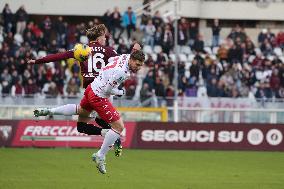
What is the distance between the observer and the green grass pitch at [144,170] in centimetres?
1680

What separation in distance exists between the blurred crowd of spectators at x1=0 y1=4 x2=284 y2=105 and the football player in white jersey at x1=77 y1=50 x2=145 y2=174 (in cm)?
1287

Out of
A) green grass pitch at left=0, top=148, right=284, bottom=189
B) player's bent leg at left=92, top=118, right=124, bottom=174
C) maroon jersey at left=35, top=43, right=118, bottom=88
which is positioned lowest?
green grass pitch at left=0, top=148, right=284, bottom=189

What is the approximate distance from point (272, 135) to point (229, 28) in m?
13.3

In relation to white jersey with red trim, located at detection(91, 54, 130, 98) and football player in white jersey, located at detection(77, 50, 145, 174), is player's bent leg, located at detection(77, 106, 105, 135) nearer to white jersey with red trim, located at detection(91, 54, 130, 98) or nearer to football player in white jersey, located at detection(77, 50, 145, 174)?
football player in white jersey, located at detection(77, 50, 145, 174)

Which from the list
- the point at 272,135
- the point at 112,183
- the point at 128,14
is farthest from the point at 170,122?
the point at 112,183

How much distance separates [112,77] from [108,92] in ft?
1.20

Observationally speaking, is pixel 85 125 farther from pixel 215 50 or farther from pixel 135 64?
pixel 215 50

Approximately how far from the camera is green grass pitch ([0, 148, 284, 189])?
16797 mm

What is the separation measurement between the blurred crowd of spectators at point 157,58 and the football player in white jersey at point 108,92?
12.9 meters

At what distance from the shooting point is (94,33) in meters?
16.8

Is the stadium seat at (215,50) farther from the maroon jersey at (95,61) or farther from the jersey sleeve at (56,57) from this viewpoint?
the jersey sleeve at (56,57)

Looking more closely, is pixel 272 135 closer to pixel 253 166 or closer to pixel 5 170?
pixel 253 166

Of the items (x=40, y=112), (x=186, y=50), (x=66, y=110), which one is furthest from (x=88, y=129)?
(x=186, y=50)

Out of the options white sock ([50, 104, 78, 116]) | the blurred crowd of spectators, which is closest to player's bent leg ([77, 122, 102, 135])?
white sock ([50, 104, 78, 116])
